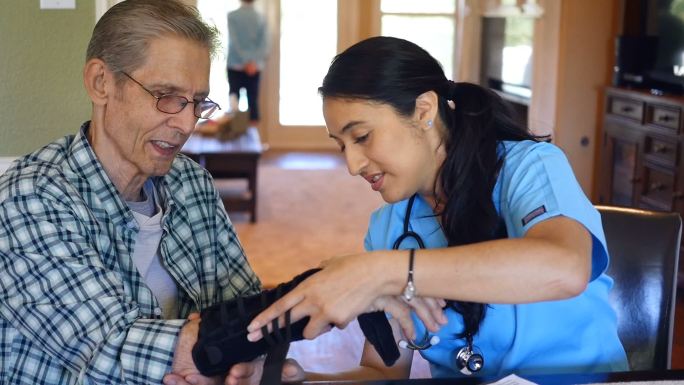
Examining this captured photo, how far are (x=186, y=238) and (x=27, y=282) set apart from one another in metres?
0.39

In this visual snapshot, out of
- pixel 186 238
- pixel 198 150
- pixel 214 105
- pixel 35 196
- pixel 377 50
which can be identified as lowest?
pixel 198 150

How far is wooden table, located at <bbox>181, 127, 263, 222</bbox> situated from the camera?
18.1ft

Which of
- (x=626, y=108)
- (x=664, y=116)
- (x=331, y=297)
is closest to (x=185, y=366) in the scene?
(x=331, y=297)

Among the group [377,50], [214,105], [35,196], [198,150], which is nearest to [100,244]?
[35,196]

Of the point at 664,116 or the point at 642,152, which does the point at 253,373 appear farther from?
the point at 642,152

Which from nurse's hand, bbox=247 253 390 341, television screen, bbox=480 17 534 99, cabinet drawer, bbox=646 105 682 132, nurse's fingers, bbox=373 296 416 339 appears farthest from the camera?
television screen, bbox=480 17 534 99

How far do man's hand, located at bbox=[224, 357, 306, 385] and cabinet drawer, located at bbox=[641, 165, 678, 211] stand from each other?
333cm

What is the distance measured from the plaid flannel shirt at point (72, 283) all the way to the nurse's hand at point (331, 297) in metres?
0.20

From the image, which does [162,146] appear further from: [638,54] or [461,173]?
[638,54]

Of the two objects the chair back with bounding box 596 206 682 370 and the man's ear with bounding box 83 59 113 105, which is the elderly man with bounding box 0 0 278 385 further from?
the chair back with bounding box 596 206 682 370

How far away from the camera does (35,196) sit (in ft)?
5.04

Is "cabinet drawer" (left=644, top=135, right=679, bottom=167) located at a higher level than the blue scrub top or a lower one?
lower

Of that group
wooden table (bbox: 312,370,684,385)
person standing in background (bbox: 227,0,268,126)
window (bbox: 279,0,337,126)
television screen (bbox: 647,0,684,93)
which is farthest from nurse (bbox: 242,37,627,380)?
window (bbox: 279,0,337,126)

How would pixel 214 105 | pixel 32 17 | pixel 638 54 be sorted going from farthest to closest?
pixel 638 54 < pixel 32 17 < pixel 214 105
